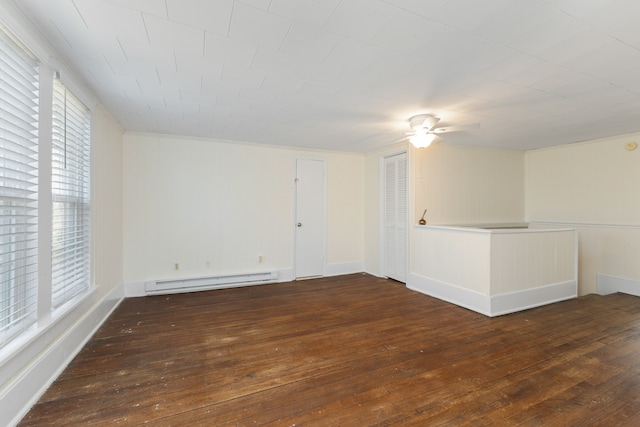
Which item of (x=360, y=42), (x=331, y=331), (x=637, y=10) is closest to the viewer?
(x=637, y=10)

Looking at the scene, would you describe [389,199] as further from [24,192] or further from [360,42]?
[24,192]

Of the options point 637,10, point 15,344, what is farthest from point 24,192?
point 637,10

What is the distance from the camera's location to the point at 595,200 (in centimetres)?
438

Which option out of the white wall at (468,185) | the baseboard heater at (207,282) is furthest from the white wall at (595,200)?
the baseboard heater at (207,282)

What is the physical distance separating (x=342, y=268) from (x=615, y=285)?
4086mm

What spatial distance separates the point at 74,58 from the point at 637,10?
3479mm

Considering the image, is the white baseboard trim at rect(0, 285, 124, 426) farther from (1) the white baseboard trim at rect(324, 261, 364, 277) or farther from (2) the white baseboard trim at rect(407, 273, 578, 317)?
(2) the white baseboard trim at rect(407, 273, 578, 317)

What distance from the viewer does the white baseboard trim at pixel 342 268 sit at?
5068 millimetres

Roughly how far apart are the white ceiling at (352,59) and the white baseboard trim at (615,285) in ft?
7.38

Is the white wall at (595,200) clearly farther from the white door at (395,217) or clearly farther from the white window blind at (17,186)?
the white window blind at (17,186)

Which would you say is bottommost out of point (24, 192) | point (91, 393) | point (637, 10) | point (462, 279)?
point (91, 393)

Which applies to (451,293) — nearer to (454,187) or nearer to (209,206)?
(454,187)

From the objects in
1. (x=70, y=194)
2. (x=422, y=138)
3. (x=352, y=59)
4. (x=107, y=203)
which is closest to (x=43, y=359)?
(x=70, y=194)

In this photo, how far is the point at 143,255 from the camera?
12.9 feet
